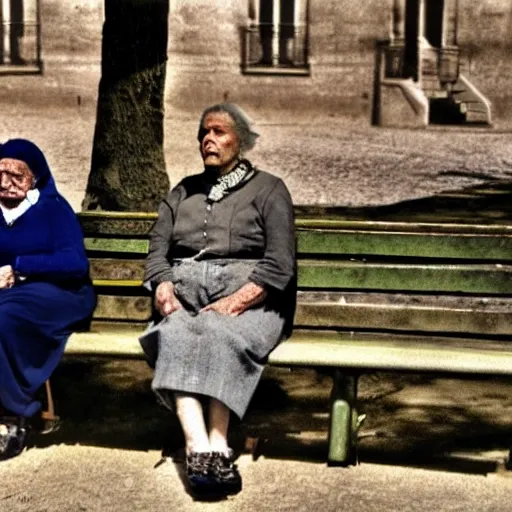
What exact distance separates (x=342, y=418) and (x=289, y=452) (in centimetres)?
30

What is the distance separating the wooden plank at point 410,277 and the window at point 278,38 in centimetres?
1523

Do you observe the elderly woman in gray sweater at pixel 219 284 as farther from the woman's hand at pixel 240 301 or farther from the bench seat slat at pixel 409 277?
the bench seat slat at pixel 409 277

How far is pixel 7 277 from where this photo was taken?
4535mm

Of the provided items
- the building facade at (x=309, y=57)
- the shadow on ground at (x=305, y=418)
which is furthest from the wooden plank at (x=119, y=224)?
the building facade at (x=309, y=57)

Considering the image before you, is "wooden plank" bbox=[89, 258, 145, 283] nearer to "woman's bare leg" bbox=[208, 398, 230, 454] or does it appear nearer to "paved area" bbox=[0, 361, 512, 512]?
"paved area" bbox=[0, 361, 512, 512]

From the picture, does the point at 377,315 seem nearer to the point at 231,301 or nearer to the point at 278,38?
the point at 231,301

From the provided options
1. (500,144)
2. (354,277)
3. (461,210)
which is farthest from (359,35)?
(354,277)

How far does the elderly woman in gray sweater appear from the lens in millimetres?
4109

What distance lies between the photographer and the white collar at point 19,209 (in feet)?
15.1

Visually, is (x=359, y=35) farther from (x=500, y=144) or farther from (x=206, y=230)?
(x=206, y=230)

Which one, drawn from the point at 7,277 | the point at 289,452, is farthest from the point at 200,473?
the point at 7,277

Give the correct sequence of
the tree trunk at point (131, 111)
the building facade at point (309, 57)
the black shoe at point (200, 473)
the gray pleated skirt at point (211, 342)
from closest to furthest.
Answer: the black shoe at point (200, 473), the gray pleated skirt at point (211, 342), the tree trunk at point (131, 111), the building facade at point (309, 57)

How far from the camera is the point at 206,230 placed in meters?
4.42

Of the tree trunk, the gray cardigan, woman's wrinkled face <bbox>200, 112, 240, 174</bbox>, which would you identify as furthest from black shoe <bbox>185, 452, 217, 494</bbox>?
the tree trunk
